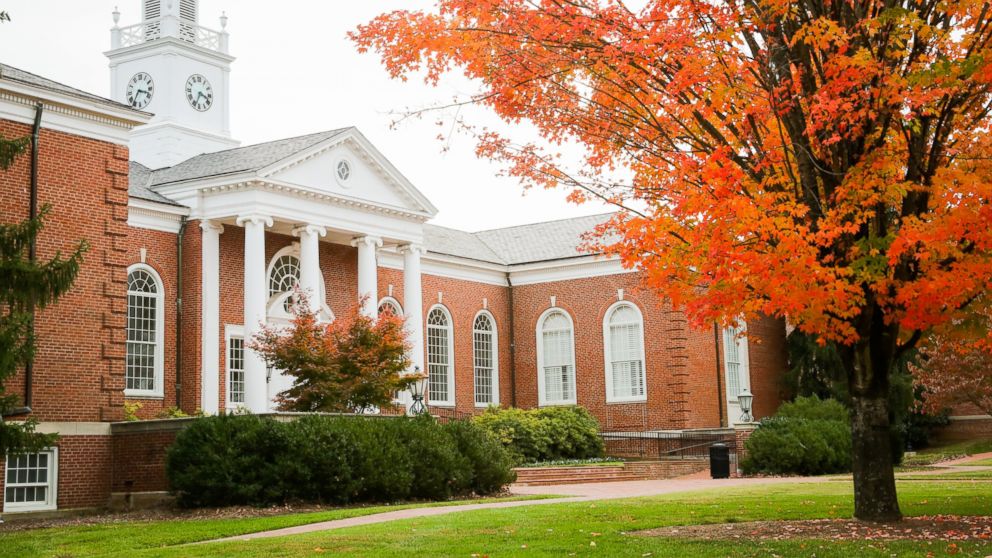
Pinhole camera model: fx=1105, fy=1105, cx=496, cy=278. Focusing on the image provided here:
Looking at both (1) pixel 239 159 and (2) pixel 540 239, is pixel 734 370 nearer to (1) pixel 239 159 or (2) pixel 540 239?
(2) pixel 540 239

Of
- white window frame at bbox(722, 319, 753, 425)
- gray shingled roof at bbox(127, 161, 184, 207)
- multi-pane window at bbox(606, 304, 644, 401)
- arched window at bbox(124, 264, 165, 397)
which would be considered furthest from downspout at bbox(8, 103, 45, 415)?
white window frame at bbox(722, 319, 753, 425)

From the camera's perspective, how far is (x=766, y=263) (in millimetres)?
11531

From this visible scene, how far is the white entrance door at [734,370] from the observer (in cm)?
4184

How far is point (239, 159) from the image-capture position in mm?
31750

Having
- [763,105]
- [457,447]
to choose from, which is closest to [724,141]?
[763,105]

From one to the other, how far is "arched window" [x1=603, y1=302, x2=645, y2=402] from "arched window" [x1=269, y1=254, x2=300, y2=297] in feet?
41.6

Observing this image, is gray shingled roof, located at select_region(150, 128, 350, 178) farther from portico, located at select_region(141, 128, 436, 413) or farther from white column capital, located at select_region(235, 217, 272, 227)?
white column capital, located at select_region(235, 217, 272, 227)

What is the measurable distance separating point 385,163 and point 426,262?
657cm

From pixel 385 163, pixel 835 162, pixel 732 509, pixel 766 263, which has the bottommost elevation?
pixel 732 509

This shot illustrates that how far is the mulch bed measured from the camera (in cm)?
1201

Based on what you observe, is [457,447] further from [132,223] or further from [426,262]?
[426,262]

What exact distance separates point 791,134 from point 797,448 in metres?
17.7

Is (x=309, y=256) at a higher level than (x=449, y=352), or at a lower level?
higher

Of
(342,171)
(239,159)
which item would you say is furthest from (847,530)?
(239,159)
